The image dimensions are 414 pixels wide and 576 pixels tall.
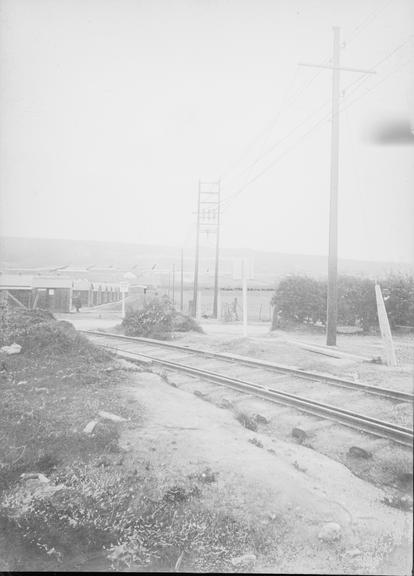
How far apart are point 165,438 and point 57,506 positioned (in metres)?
0.96

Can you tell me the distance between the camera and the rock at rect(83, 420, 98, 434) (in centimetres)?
364

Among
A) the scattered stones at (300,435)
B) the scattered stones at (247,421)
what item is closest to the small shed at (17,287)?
the scattered stones at (247,421)

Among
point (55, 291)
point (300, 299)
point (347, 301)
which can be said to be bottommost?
point (300, 299)

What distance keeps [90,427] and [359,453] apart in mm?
2354

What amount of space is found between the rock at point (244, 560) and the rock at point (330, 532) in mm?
466

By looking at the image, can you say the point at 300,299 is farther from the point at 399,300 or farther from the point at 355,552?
the point at 355,552

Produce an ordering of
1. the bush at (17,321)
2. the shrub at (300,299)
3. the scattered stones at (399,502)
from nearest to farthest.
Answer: the scattered stones at (399,502) < the bush at (17,321) < the shrub at (300,299)

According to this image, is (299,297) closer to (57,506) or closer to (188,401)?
(188,401)

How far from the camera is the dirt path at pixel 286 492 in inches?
90.6

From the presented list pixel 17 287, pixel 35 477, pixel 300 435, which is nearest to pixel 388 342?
pixel 300 435

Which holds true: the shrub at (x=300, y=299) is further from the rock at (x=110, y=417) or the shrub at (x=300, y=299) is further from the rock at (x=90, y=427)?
→ the rock at (x=90, y=427)

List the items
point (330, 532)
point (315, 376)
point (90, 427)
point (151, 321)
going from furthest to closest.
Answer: point (151, 321), point (90, 427), point (315, 376), point (330, 532)

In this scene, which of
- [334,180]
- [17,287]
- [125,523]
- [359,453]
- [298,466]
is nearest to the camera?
[359,453]

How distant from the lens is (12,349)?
18.9 ft
